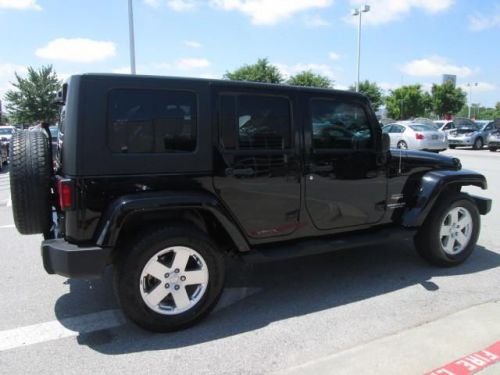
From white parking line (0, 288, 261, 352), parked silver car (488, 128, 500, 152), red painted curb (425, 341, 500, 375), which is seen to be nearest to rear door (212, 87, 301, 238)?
white parking line (0, 288, 261, 352)

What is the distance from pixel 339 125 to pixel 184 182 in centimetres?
163

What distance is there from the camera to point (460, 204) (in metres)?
4.70

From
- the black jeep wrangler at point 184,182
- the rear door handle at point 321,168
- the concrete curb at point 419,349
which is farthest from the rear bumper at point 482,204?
the rear door handle at point 321,168

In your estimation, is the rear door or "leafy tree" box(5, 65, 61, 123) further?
"leafy tree" box(5, 65, 61, 123)

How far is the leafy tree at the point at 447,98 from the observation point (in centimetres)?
5528

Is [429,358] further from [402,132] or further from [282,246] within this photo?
[402,132]

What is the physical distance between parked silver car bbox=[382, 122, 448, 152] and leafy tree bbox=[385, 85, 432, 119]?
Answer: 40570 millimetres

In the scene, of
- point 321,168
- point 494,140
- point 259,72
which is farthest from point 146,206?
point 259,72

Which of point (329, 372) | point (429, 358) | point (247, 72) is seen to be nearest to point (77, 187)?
point (329, 372)

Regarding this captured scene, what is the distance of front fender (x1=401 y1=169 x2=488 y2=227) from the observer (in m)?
4.47

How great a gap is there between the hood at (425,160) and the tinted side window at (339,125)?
0.43 meters

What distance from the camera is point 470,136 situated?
23.5 m

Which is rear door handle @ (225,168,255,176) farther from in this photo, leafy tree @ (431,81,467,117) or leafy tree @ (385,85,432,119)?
leafy tree @ (385,85,432,119)

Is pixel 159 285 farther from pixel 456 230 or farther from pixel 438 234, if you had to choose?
pixel 456 230
